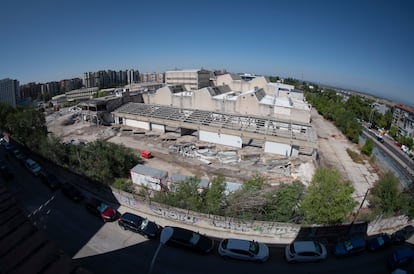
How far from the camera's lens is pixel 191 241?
48.1ft

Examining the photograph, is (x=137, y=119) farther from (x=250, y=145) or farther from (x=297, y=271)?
(x=297, y=271)

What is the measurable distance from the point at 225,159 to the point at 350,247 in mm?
18346

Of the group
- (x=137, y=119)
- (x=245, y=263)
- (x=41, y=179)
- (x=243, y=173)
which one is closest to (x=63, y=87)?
(x=137, y=119)

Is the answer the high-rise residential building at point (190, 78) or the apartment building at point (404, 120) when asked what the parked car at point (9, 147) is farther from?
the apartment building at point (404, 120)

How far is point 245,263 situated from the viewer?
549 inches

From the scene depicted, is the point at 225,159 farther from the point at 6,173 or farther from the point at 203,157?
the point at 6,173

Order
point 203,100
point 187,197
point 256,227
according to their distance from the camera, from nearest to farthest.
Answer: point 256,227 < point 187,197 < point 203,100

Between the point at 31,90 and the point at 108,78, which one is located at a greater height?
the point at 108,78

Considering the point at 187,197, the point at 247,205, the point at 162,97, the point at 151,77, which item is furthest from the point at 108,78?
the point at 247,205

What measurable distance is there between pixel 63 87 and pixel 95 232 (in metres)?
135

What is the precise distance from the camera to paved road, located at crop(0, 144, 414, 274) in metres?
13.6

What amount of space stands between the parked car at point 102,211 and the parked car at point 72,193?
2.19m

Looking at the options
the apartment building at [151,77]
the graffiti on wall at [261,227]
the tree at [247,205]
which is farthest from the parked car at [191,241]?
the apartment building at [151,77]

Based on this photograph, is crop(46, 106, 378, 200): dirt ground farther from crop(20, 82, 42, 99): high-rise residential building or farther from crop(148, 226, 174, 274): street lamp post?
crop(20, 82, 42, 99): high-rise residential building
